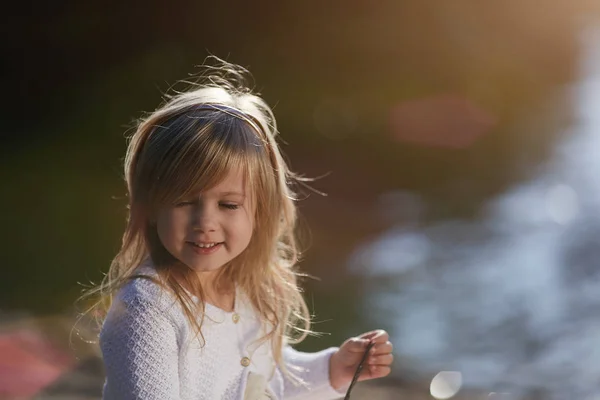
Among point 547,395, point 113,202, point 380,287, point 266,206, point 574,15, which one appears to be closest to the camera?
point 266,206

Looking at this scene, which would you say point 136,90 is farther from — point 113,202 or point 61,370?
point 61,370

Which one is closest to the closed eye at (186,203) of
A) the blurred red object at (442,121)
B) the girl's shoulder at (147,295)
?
the girl's shoulder at (147,295)

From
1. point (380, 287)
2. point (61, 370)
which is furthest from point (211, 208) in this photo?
point (380, 287)

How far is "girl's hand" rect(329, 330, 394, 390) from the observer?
144 cm

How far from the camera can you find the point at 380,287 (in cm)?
386

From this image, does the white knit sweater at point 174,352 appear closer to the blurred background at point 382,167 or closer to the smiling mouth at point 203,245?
the smiling mouth at point 203,245

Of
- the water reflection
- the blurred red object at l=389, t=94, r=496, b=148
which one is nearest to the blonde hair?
the water reflection

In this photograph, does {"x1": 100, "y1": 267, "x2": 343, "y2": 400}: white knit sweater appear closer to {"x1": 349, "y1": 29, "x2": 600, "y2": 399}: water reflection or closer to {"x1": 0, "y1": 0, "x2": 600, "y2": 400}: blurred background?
{"x1": 0, "y1": 0, "x2": 600, "y2": 400}: blurred background

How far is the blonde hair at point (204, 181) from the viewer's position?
1.25 metres

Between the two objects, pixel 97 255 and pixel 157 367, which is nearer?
pixel 157 367

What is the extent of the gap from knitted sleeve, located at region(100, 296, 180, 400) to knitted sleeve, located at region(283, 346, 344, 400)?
34 cm

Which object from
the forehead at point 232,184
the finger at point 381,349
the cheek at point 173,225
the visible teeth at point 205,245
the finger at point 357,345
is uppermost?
the forehead at point 232,184

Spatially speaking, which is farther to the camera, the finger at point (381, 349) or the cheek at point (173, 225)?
the finger at point (381, 349)

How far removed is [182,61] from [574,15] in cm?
343
